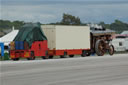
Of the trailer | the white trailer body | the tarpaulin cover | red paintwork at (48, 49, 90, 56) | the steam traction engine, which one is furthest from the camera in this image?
the steam traction engine

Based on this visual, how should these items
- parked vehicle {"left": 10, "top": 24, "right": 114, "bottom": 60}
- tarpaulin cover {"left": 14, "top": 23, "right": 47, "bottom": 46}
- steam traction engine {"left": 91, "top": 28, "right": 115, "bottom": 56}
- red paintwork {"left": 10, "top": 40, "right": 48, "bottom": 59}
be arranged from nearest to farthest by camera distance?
red paintwork {"left": 10, "top": 40, "right": 48, "bottom": 59}, parked vehicle {"left": 10, "top": 24, "right": 114, "bottom": 60}, tarpaulin cover {"left": 14, "top": 23, "right": 47, "bottom": 46}, steam traction engine {"left": 91, "top": 28, "right": 115, "bottom": 56}

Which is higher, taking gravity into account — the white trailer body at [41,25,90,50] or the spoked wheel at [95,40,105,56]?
the white trailer body at [41,25,90,50]

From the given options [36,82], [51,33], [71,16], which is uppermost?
[71,16]

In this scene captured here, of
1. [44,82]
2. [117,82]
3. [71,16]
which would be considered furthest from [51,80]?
[71,16]

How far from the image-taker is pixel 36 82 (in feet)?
52.2

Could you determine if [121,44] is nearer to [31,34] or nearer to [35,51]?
[31,34]

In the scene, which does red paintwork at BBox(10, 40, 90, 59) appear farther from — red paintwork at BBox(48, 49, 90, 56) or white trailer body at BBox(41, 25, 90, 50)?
white trailer body at BBox(41, 25, 90, 50)

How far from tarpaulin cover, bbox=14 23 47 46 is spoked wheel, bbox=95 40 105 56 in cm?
651

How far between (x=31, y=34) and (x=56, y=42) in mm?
2491

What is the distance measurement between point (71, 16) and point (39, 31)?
67.7 m

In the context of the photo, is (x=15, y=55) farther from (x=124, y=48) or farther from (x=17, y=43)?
(x=124, y=48)

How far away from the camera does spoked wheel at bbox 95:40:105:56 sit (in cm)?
4112

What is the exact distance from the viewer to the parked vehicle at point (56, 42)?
35506 millimetres

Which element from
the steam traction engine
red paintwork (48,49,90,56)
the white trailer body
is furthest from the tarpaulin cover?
Result: the steam traction engine
